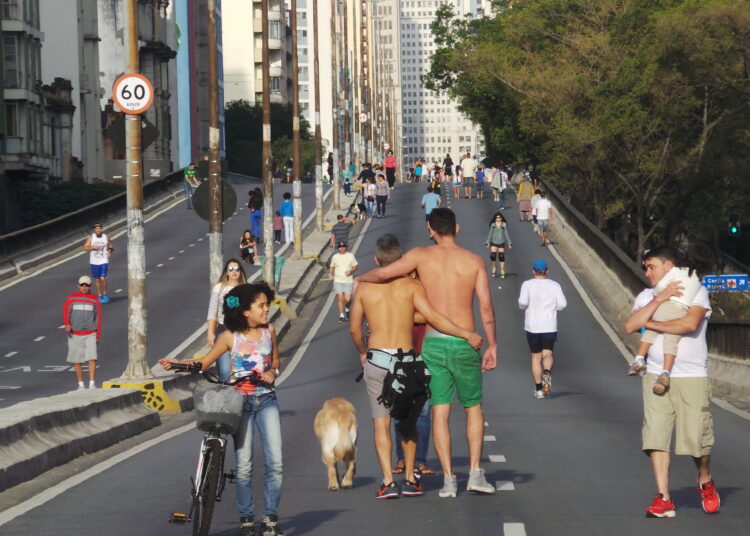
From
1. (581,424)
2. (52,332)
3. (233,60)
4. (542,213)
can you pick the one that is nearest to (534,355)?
(581,424)

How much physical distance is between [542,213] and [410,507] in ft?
122

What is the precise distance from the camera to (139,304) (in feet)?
67.8

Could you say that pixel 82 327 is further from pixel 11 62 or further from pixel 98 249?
pixel 11 62

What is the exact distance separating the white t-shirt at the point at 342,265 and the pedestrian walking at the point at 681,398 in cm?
2291

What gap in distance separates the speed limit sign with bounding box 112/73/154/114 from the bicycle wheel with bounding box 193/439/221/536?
11738 millimetres

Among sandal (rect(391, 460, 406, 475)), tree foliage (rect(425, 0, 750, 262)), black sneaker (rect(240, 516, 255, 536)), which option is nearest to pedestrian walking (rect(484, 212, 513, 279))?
tree foliage (rect(425, 0, 750, 262))

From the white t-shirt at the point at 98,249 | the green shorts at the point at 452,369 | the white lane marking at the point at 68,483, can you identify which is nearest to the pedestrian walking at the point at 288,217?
the white t-shirt at the point at 98,249

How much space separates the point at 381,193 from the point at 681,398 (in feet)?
161

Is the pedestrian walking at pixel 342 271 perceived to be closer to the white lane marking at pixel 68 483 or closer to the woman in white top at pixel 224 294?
the woman in white top at pixel 224 294

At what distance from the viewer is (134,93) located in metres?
19.8

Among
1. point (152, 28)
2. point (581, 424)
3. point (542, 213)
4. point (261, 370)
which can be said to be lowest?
point (581, 424)

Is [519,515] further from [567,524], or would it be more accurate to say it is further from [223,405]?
[223,405]

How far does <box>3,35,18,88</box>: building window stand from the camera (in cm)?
6438

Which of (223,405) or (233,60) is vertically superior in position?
(233,60)
